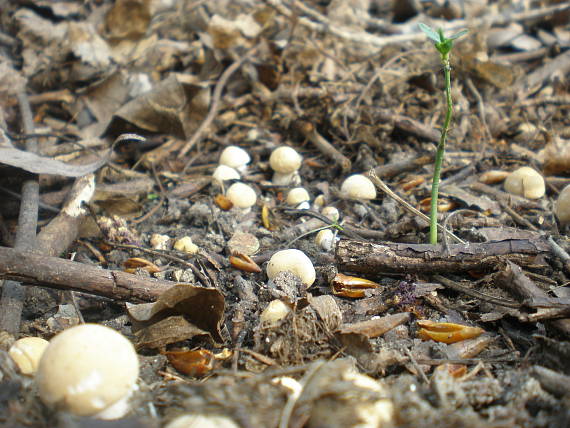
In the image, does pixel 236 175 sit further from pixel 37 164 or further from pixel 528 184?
pixel 528 184

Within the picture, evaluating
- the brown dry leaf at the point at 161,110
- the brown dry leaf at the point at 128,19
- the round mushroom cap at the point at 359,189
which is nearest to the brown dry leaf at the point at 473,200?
the round mushroom cap at the point at 359,189

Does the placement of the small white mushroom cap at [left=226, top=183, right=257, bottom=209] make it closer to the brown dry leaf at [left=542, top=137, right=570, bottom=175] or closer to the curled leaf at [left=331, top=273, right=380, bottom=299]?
the curled leaf at [left=331, top=273, right=380, bottom=299]

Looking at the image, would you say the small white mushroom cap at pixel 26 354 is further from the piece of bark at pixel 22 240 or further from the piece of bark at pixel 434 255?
the piece of bark at pixel 434 255

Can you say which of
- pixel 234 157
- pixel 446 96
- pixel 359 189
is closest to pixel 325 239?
pixel 359 189

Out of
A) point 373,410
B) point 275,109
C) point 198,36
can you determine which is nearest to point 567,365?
point 373,410

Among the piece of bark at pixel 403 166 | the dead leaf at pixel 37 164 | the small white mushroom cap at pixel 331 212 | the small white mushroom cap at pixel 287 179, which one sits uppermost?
the dead leaf at pixel 37 164

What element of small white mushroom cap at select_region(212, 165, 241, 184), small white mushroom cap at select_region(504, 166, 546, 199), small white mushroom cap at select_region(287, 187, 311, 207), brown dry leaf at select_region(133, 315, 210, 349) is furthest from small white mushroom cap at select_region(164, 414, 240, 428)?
small white mushroom cap at select_region(504, 166, 546, 199)
